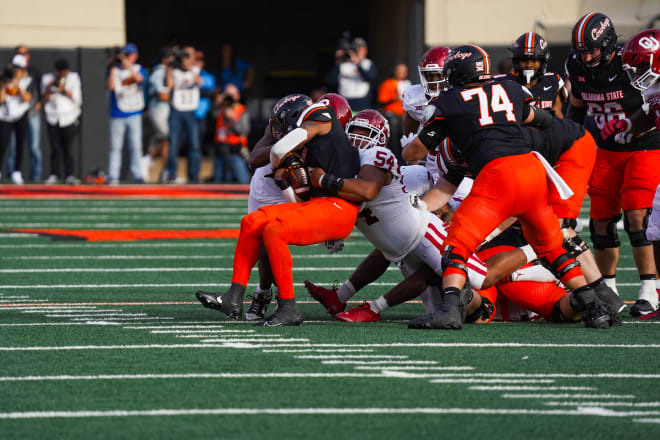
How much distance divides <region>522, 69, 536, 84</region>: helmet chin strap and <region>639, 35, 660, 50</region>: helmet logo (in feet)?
2.61

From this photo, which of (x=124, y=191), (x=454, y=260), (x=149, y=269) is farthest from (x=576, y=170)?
(x=124, y=191)

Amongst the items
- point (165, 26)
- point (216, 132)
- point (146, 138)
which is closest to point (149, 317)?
point (216, 132)

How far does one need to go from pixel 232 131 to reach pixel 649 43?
11886mm

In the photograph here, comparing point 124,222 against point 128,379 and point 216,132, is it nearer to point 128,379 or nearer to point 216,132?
point 216,132

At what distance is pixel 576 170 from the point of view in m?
7.29

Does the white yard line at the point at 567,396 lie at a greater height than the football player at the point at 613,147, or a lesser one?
lesser

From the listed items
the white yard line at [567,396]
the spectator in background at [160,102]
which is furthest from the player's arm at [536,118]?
the spectator in background at [160,102]

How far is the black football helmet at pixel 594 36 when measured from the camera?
756 cm

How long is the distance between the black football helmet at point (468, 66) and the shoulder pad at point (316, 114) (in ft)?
2.30

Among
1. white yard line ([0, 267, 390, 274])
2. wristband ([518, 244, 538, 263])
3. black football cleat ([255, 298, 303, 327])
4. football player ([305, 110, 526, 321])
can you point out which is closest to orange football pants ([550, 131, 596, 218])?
wristband ([518, 244, 538, 263])

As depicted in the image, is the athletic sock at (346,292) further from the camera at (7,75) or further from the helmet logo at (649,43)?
the camera at (7,75)

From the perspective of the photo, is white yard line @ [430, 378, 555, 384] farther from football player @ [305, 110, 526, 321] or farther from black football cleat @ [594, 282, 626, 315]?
black football cleat @ [594, 282, 626, 315]

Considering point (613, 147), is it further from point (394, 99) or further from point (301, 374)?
point (394, 99)

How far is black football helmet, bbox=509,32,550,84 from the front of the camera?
7820mm
